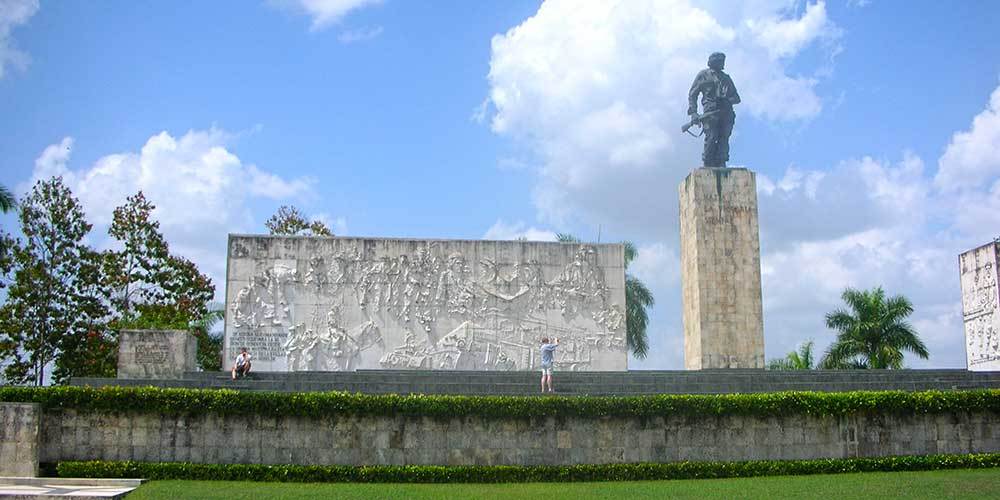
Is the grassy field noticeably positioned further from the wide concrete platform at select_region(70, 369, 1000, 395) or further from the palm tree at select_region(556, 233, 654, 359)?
the palm tree at select_region(556, 233, 654, 359)

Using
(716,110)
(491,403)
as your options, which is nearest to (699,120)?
(716,110)

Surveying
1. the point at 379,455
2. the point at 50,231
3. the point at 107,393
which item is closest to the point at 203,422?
the point at 107,393

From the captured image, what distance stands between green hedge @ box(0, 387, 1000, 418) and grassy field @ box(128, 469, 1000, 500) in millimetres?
1138

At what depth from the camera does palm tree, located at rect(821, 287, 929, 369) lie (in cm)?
2258

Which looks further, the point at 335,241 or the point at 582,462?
the point at 335,241

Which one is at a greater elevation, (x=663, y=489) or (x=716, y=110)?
(x=716, y=110)

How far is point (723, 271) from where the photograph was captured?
747 inches

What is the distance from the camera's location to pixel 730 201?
63.3 ft

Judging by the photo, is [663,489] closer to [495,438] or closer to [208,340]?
[495,438]

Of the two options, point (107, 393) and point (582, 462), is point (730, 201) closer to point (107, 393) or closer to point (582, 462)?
point (582, 462)

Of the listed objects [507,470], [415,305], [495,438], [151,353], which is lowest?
[507,470]

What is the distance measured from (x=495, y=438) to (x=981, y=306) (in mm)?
10597

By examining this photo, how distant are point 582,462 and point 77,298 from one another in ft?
42.0

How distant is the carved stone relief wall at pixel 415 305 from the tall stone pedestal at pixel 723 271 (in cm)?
158
